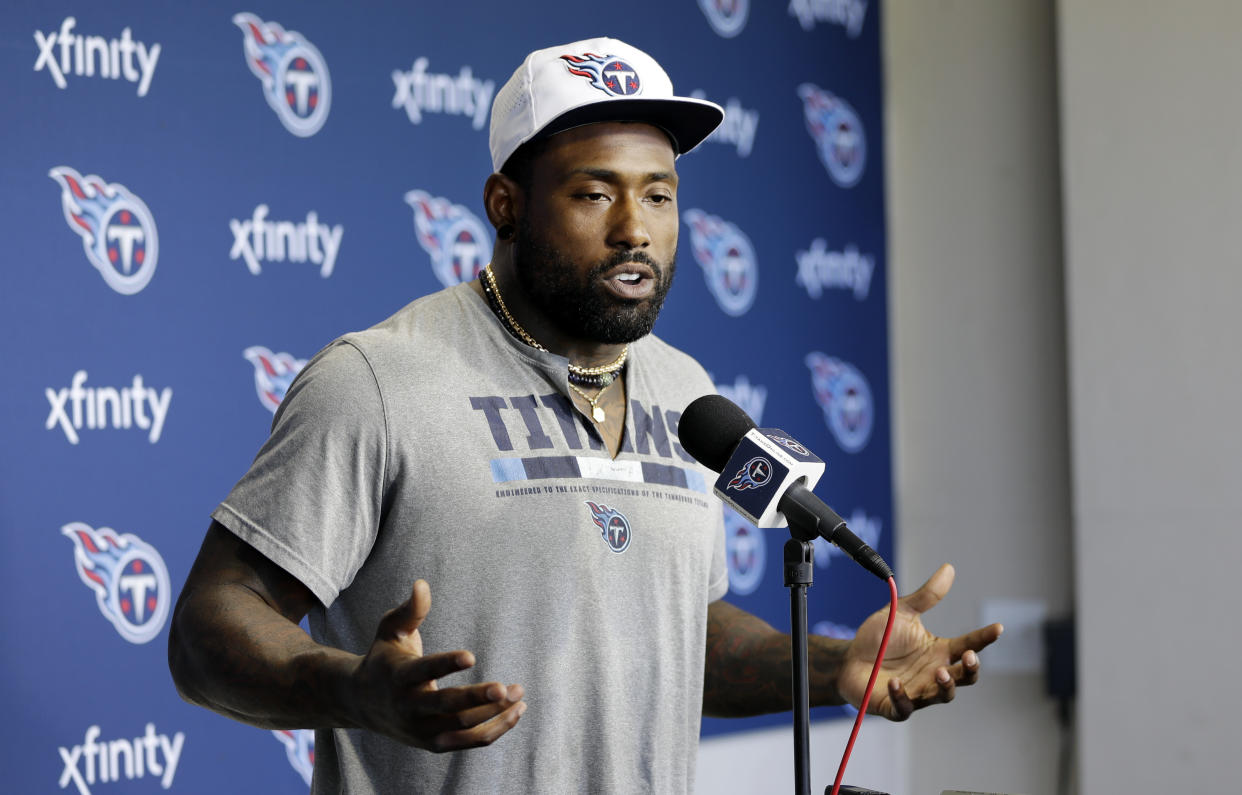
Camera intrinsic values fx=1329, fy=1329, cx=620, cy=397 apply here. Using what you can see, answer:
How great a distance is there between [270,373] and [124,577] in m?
0.47

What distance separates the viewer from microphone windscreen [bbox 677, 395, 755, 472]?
4.20 ft

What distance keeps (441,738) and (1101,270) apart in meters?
2.64

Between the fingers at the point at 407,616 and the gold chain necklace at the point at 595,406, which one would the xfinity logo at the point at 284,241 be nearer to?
the gold chain necklace at the point at 595,406

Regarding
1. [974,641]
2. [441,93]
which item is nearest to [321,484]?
[974,641]

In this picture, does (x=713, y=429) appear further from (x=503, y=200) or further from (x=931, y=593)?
(x=503, y=200)

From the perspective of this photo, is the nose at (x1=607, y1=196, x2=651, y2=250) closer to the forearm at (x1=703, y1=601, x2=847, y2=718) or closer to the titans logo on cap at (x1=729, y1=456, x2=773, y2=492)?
the titans logo on cap at (x1=729, y1=456, x2=773, y2=492)

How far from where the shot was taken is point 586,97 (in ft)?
4.91

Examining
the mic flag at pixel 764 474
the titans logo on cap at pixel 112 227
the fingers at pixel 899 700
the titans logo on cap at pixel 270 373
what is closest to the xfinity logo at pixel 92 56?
the titans logo on cap at pixel 112 227

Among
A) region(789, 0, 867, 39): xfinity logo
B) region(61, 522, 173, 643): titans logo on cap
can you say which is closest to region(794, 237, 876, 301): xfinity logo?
region(789, 0, 867, 39): xfinity logo

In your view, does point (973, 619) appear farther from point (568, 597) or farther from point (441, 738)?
point (441, 738)

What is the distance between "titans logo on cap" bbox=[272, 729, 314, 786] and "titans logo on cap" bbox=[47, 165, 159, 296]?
89cm

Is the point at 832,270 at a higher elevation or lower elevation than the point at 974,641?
higher

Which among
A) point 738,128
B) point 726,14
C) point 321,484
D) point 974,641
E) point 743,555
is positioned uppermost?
point 726,14

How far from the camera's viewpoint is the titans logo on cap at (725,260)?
337 centimetres
